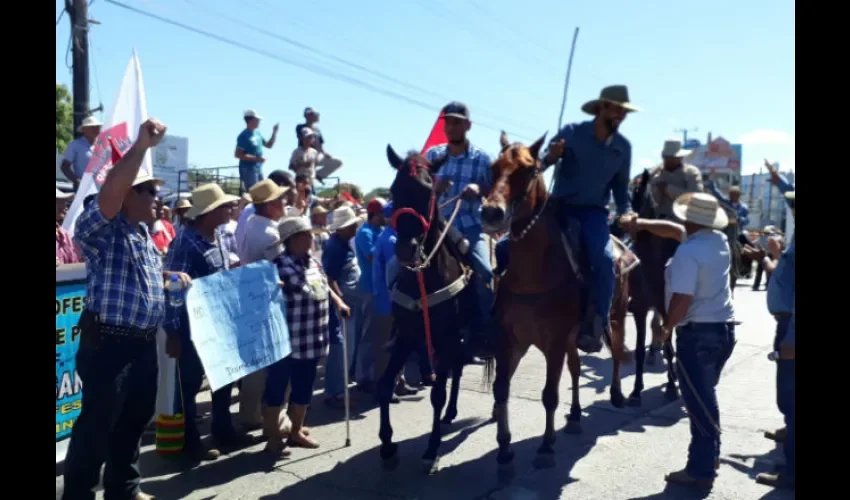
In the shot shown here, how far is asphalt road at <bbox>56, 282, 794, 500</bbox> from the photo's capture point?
4.86 meters

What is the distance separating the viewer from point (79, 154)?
8383 millimetres

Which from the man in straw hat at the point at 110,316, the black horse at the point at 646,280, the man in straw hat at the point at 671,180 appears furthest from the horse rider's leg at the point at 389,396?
the man in straw hat at the point at 671,180

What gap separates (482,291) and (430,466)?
162 centimetres

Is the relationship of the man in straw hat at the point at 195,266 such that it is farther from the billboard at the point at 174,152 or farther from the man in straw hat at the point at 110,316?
the billboard at the point at 174,152

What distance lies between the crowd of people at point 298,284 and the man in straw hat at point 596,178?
1 centimetres

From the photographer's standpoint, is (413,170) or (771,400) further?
(771,400)

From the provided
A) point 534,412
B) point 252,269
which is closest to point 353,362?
point 534,412
